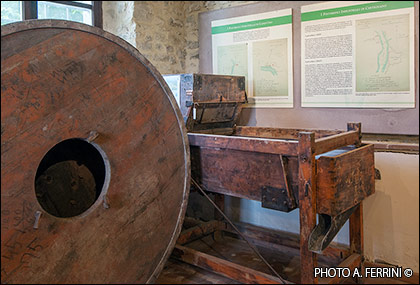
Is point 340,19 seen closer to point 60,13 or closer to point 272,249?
point 272,249

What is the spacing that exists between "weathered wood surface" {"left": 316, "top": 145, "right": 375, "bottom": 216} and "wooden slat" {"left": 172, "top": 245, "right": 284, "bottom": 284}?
56 cm

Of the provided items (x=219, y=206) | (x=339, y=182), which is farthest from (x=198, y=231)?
(x=339, y=182)

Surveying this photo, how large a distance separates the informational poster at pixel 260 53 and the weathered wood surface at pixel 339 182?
1363mm

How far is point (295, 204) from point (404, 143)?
126cm

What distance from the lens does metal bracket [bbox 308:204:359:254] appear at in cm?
211

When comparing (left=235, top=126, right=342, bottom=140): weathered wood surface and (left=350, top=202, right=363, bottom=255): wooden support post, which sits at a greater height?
(left=235, top=126, right=342, bottom=140): weathered wood surface

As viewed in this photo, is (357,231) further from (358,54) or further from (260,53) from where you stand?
(260,53)

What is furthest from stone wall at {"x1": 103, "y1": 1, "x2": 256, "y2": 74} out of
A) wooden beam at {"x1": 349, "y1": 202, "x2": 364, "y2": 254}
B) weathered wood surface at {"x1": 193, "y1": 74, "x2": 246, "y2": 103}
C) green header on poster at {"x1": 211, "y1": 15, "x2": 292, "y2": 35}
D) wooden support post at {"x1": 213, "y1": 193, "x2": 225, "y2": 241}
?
wooden beam at {"x1": 349, "y1": 202, "x2": 364, "y2": 254}

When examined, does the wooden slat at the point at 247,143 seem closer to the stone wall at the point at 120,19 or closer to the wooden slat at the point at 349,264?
the wooden slat at the point at 349,264

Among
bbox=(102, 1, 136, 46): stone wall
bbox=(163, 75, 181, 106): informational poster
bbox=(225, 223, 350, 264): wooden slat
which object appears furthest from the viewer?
bbox=(102, 1, 136, 46): stone wall

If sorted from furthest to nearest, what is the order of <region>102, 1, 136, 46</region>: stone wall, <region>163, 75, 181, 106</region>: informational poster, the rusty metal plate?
<region>102, 1, 136, 46</region>: stone wall → <region>163, 75, 181, 106</region>: informational poster → the rusty metal plate

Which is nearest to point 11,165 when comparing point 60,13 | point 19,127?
point 19,127

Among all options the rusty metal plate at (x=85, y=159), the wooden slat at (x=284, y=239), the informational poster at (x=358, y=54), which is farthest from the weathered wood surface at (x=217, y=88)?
the wooden slat at (x=284, y=239)

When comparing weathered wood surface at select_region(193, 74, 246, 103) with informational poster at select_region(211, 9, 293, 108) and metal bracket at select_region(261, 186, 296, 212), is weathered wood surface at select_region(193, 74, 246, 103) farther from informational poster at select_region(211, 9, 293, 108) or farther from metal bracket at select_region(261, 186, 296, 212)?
metal bracket at select_region(261, 186, 296, 212)
